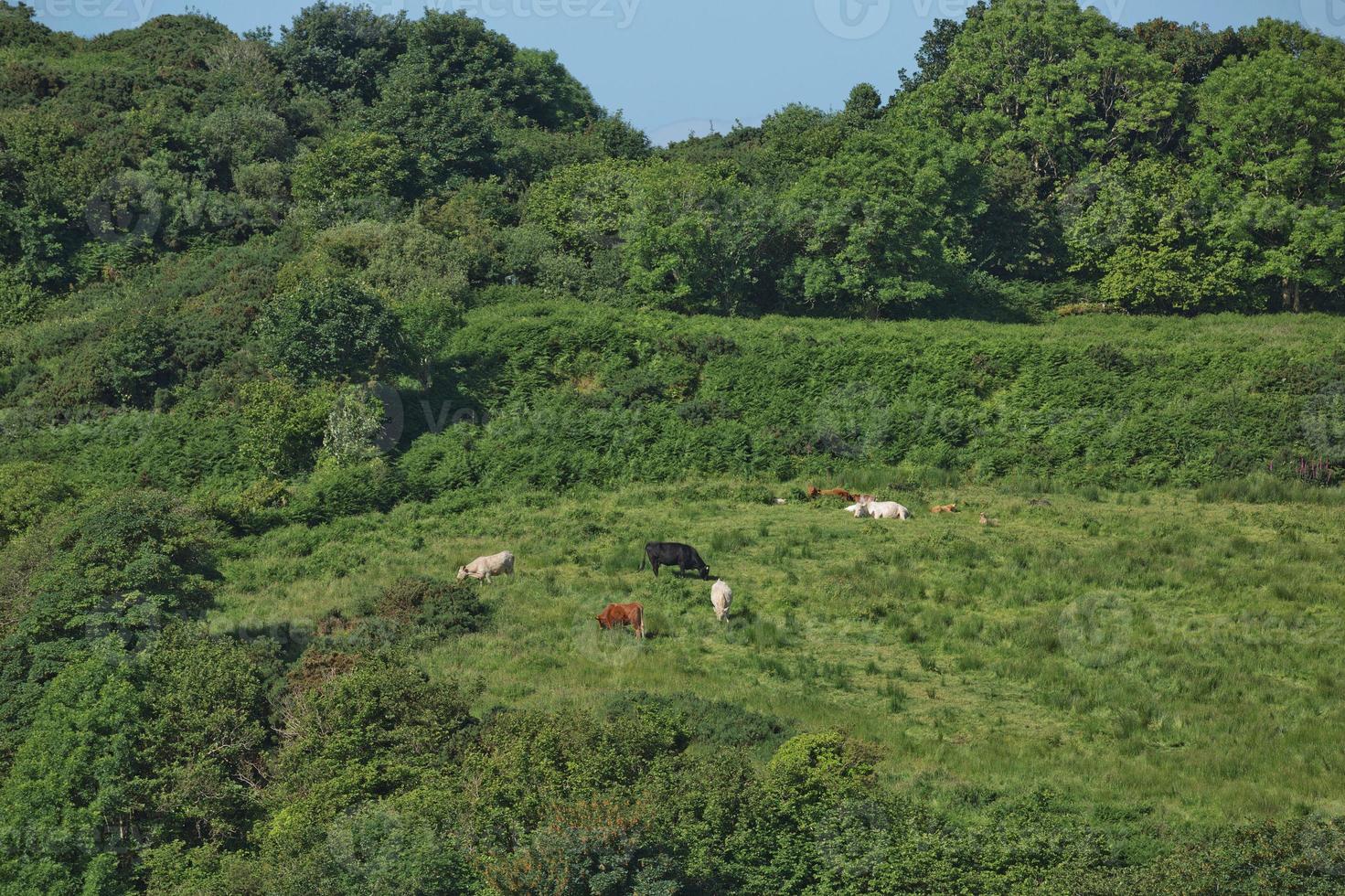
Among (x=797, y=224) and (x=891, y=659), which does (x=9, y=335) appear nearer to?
(x=797, y=224)

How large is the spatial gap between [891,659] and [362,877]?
12.4 metres

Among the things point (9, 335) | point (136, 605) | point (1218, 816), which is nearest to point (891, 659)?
point (1218, 816)

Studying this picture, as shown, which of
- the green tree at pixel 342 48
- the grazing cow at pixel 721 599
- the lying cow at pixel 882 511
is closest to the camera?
the grazing cow at pixel 721 599

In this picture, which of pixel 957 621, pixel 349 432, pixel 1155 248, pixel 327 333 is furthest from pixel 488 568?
pixel 1155 248

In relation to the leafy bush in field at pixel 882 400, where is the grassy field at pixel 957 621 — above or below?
below

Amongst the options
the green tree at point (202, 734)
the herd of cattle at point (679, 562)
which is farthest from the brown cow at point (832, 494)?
the green tree at point (202, 734)

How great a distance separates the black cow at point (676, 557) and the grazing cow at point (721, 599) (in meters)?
2.35

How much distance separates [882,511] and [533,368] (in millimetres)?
13502

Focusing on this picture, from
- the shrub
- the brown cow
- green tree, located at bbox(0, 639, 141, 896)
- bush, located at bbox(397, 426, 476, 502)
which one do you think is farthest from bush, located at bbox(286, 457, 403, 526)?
green tree, located at bbox(0, 639, 141, 896)

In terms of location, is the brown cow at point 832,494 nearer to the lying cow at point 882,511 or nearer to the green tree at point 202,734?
the lying cow at point 882,511

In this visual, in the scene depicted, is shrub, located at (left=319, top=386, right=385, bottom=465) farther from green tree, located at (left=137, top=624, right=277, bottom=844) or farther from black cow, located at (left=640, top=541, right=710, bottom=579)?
green tree, located at (left=137, top=624, right=277, bottom=844)

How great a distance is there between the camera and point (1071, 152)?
206 ft

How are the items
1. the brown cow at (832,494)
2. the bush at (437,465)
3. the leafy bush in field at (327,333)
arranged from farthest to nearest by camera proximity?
the leafy bush in field at (327,333) < the bush at (437,465) < the brown cow at (832,494)

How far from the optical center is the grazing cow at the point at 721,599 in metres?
32.9
